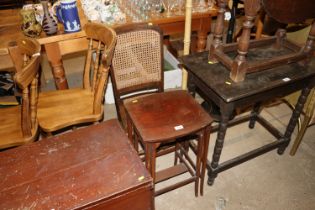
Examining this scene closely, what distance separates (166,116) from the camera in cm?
138

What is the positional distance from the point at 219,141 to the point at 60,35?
1.22 m

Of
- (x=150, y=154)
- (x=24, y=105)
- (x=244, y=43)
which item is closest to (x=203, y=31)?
(x=244, y=43)

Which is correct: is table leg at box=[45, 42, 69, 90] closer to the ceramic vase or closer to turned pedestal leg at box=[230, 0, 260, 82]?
the ceramic vase

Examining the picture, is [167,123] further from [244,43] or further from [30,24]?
[30,24]

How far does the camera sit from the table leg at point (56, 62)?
1686mm

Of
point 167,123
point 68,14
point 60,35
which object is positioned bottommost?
point 167,123

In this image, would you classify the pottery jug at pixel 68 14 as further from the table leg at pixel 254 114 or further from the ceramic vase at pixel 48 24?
the table leg at pixel 254 114

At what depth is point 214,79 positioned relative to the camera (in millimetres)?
1416

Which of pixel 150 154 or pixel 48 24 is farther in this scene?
pixel 48 24

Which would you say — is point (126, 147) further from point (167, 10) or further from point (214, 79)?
point (167, 10)

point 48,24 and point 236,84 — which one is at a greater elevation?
point 48,24

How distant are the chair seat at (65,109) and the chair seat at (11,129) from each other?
0.12 metres

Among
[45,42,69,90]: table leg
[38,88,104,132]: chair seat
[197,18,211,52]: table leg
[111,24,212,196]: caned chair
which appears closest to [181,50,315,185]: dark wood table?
[111,24,212,196]: caned chair

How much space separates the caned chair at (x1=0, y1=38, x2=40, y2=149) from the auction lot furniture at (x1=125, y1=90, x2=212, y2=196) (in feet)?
1.68
